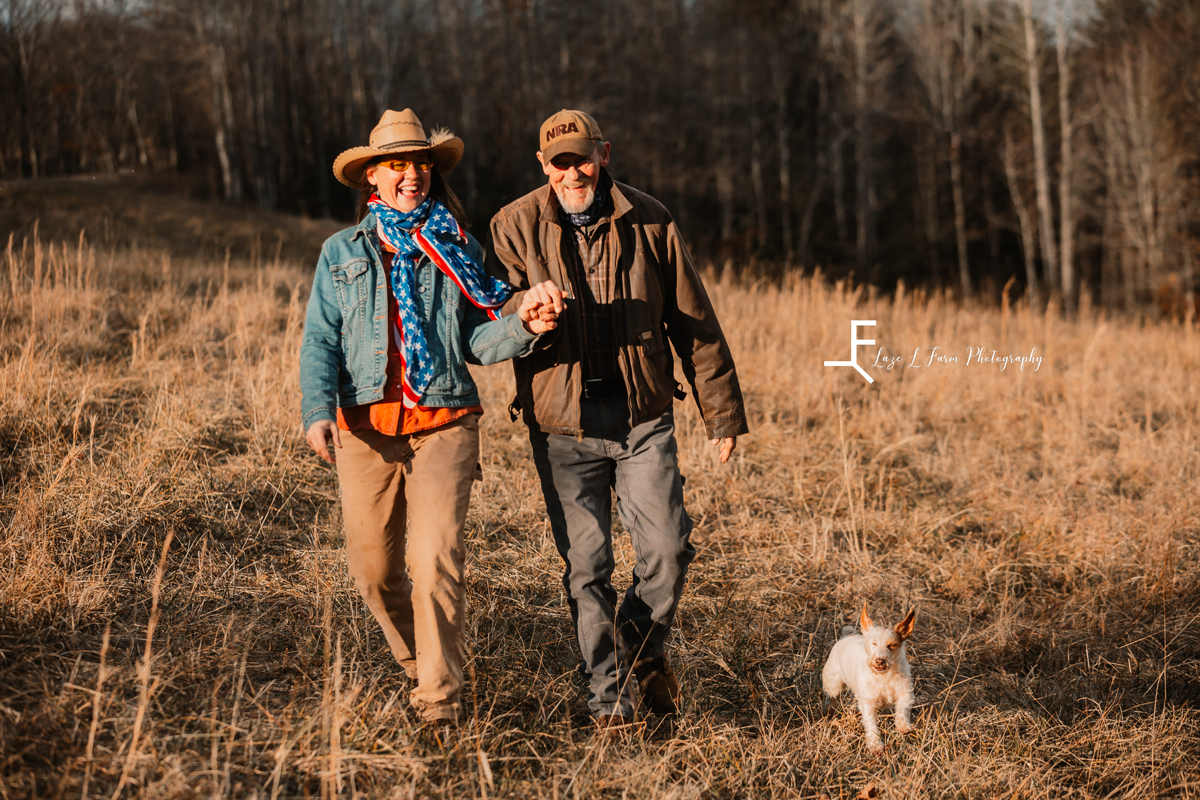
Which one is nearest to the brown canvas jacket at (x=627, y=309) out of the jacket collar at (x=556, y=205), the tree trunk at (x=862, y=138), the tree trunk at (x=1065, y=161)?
the jacket collar at (x=556, y=205)

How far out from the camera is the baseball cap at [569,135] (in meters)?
2.79

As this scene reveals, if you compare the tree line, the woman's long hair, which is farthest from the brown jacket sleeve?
the tree line

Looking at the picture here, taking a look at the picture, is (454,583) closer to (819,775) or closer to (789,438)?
(819,775)

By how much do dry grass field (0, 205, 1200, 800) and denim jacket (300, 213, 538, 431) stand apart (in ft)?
2.57

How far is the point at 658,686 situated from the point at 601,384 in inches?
46.7

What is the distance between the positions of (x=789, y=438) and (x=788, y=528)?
1.41 meters

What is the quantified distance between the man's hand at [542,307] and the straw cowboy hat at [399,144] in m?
0.53

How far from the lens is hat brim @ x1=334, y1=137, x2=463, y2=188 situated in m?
2.74

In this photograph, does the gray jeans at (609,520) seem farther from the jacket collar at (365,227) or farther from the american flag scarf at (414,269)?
the jacket collar at (365,227)

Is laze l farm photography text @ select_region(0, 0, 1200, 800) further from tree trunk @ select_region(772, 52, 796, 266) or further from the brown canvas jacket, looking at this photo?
tree trunk @ select_region(772, 52, 796, 266)

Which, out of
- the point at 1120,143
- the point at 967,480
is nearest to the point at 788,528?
the point at 967,480

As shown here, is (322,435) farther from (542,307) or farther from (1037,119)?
(1037,119)

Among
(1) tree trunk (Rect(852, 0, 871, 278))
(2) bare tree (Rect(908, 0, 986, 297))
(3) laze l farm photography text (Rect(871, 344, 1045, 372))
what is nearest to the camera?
(3) laze l farm photography text (Rect(871, 344, 1045, 372))

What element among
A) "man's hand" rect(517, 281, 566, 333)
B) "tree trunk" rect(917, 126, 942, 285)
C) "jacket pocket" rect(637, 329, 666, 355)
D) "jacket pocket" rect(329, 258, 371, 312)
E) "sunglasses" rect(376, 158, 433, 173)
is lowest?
"jacket pocket" rect(637, 329, 666, 355)
